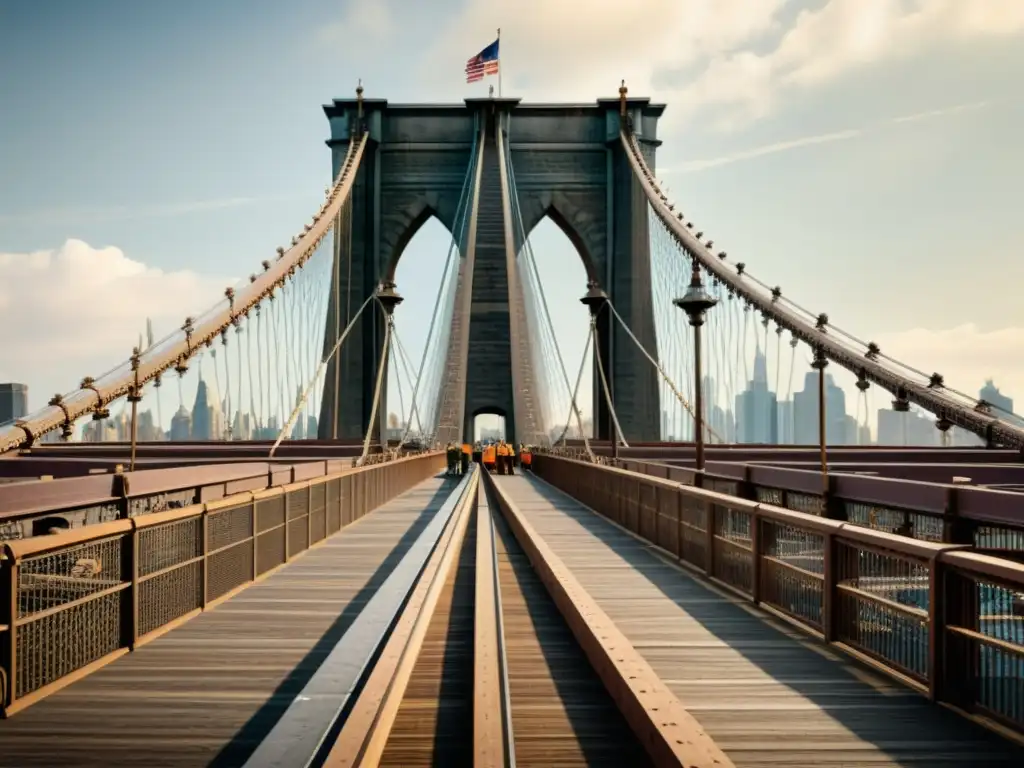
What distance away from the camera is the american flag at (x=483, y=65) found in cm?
6032

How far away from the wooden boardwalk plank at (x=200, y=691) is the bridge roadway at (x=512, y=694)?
0.02 metres

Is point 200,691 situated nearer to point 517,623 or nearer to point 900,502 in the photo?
point 517,623

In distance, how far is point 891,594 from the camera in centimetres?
689

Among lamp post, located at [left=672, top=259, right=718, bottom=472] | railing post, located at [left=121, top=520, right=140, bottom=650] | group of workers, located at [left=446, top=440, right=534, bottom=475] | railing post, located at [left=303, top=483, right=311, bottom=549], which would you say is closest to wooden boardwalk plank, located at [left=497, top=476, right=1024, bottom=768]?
railing post, located at [left=121, top=520, right=140, bottom=650]

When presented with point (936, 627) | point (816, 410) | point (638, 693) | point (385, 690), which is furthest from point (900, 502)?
point (816, 410)

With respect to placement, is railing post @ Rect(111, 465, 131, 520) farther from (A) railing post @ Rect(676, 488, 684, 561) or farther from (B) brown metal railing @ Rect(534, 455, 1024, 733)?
(A) railing post @ Rect(676, 488, 684, 561)

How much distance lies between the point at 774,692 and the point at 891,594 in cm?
149

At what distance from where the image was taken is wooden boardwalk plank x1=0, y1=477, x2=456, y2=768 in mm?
4996

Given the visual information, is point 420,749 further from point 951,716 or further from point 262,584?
point 262,584

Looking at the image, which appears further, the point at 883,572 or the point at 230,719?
the point at 883,572

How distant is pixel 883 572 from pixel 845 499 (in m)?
6.44

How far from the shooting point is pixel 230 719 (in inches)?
218

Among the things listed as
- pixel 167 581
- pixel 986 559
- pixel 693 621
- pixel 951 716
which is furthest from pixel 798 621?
pixel 167 581

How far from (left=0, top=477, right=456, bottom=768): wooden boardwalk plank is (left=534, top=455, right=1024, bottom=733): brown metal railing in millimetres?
3536
